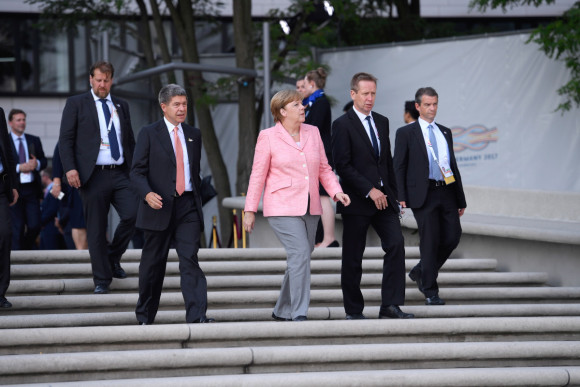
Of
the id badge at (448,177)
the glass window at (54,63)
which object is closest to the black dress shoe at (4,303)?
the id badge at (448,177)

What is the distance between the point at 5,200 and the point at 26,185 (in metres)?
3.23

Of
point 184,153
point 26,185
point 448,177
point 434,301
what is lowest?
point 434,301

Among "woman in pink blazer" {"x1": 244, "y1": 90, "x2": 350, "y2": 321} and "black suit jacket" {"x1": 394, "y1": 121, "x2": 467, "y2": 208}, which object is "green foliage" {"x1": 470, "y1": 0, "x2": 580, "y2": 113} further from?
"woman in pink blazer" {"x1": 244, "y1": 90, "x2": 350, "y2": 321}

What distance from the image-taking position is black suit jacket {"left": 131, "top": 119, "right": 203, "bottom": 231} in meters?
7.90

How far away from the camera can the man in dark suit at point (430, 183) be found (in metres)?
8.88

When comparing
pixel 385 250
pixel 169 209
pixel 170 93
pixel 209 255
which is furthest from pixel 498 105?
pixel 169 209

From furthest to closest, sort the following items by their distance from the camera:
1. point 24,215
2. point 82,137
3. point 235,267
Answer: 1. point 24,215
2. point 235,267
3. point 82,137

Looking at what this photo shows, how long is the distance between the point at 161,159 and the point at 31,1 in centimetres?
1216

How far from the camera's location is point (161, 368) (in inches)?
282

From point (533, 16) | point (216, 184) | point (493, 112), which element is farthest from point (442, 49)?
point (533, 16)

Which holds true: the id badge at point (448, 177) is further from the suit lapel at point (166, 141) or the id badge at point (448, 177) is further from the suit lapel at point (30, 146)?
the suit lapel at point (30, 146)

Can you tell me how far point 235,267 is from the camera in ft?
33.2

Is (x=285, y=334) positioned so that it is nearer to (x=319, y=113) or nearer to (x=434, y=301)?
(x=434, y=301)

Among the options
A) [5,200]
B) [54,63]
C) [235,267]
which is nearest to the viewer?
[5,200]
